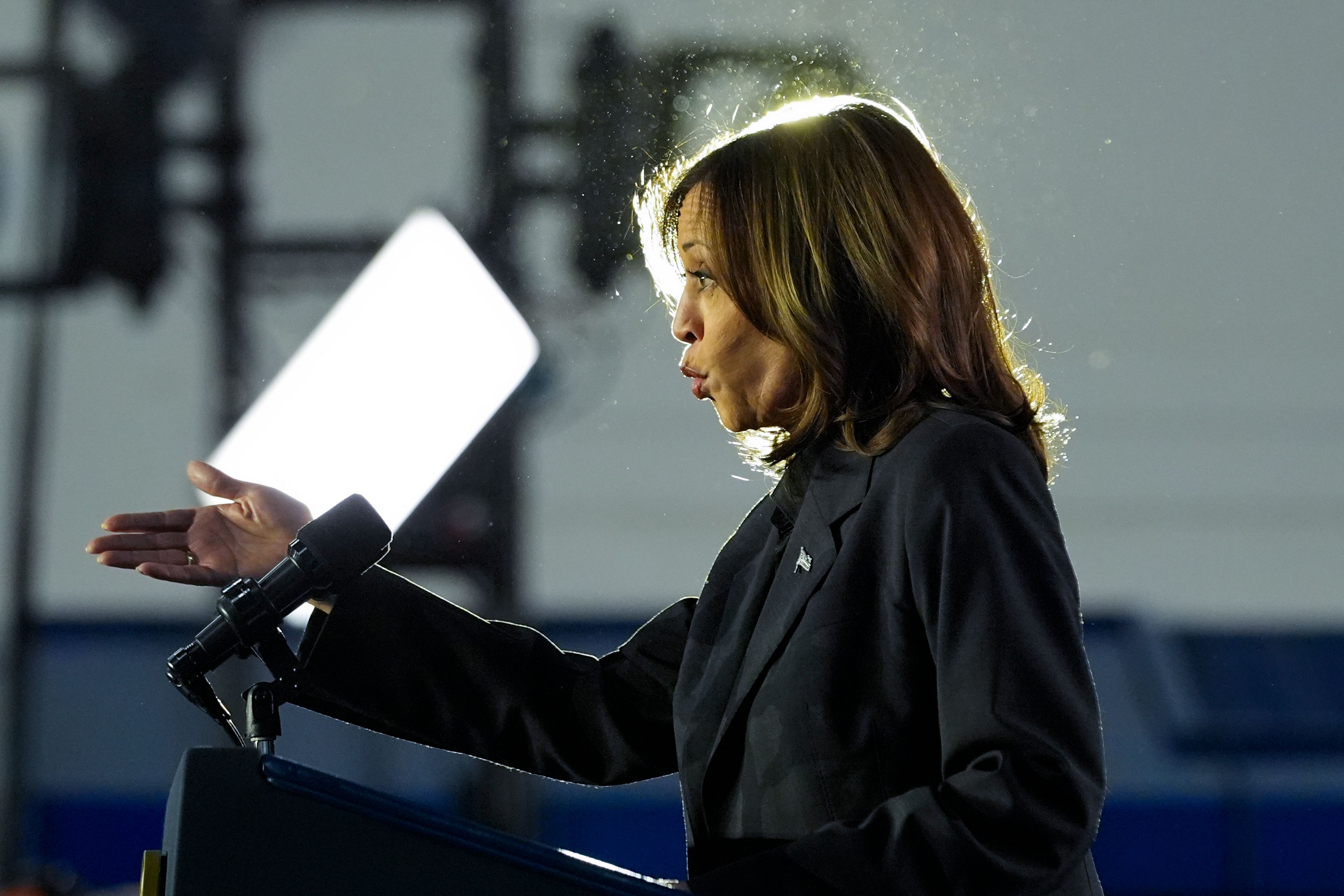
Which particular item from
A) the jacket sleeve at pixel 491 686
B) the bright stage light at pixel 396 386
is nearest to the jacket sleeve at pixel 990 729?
the jacket sleeve at pixel 491 686

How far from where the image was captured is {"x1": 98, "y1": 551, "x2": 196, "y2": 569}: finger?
1050 mm

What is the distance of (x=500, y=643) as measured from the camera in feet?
3.73

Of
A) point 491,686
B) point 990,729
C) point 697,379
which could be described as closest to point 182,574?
point 491,686

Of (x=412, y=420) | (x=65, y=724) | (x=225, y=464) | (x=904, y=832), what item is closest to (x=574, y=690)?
(x=904, y=832)

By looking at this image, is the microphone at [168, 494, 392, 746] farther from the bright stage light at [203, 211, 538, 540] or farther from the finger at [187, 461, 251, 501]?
the bright stage light at [203, 211, 538, 540]

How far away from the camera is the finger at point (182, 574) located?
1.06 meters

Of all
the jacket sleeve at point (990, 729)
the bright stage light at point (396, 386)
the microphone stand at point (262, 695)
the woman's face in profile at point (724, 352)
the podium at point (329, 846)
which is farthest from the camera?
the bright stage light at point (396, 386)

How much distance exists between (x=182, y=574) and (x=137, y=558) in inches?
1.4

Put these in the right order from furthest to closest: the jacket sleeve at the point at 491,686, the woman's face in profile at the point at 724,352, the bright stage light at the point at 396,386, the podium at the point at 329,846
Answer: the bright stage light at the point at 396,386, the jacket sleeve at the point at 491,686, the woman's face in profile at the point at 724,352, the podium at the point at 329,846

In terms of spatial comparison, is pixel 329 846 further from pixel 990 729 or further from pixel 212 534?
pixel 212 534

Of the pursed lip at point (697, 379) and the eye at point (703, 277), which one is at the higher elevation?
the eye at point (703, 277)

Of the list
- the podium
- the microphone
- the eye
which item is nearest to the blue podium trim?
the podium

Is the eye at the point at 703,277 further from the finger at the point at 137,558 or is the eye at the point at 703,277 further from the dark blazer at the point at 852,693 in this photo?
the finger at the point at 137,558

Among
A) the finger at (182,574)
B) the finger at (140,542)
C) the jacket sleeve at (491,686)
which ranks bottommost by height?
the jacket sleeve at (491,686)
